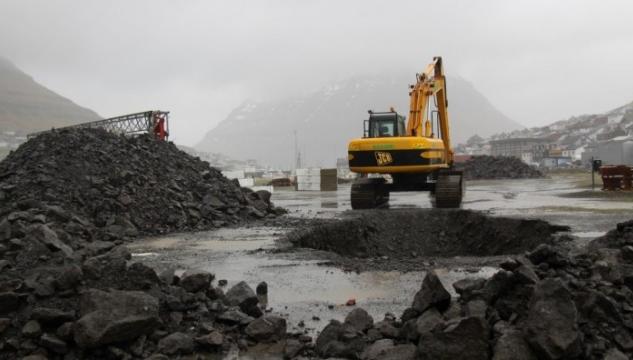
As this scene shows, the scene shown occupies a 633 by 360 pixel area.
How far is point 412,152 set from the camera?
53.9ft

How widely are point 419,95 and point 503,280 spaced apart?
13650 mm

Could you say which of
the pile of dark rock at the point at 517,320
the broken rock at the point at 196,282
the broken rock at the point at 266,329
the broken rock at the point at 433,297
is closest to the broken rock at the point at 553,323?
the pile of dark rock at the point at 517,320

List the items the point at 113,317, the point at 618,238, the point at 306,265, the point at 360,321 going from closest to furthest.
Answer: the point at 113,317
the point at 360,321
the point at 618,238
the point at 306,265

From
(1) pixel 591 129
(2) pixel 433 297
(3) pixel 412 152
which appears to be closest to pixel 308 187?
(3) pixel 412 152

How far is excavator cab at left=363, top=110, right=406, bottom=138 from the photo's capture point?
17094 mm

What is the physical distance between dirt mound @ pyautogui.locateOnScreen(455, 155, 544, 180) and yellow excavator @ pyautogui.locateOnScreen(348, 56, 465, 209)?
25867 mm

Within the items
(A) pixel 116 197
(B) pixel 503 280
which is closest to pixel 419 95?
(A) pixel 116 197

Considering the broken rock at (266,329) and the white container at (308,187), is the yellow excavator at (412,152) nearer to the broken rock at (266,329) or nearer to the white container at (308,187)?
the broken rock at (266,329)

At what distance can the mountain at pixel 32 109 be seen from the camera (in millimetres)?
136500

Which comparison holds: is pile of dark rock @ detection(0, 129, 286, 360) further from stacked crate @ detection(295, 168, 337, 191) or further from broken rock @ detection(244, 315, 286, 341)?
stacked crate @ detection(295, 168, 337, 191)

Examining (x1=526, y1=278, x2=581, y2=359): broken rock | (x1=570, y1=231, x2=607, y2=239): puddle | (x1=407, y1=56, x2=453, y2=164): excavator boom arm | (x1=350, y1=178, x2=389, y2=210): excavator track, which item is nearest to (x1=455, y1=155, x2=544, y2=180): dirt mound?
(x1=407, y1=56, x2=453, y2=164): excavator boom arm

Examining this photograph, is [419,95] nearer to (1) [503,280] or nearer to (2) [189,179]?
(2) [189,179]

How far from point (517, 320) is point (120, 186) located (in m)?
11.8

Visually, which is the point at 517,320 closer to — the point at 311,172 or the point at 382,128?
the point at 382,128
